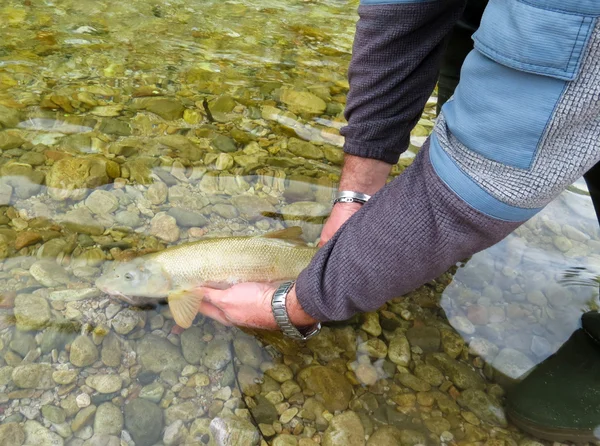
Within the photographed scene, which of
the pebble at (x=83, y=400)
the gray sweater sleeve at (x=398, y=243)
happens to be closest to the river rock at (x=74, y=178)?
the pebble at (x=83, y=400)

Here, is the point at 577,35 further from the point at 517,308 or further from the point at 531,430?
the point at 517,308

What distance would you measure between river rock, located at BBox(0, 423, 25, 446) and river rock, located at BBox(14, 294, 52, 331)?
485 millimetres

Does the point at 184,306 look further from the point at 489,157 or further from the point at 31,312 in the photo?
the point at 489,157

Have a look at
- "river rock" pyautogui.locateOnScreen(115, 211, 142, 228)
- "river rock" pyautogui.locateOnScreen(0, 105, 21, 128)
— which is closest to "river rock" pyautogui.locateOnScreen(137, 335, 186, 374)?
"river rock" pyautogui.locateOnScreen(115, 211, 142, 228)

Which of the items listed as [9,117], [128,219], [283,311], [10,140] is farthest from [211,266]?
[9,117]

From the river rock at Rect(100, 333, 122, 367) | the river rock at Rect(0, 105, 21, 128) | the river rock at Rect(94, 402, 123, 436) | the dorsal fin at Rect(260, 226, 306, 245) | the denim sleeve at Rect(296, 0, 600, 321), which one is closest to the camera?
the denim sleeve at Rect(296, 0, 600, 321)

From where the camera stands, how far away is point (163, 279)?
273cm

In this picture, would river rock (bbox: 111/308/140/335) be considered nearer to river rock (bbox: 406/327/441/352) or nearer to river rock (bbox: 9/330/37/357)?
river rock (bbox: 9/330/37/357)

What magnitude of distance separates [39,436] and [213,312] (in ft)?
3.02

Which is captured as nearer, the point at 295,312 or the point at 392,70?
the point at 295,312

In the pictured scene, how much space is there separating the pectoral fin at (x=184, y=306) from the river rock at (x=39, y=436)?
708 millimetres

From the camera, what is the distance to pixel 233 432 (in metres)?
2.32

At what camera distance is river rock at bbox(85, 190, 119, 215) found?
3160mm

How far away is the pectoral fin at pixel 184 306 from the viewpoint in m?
2.59
